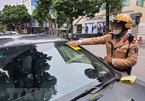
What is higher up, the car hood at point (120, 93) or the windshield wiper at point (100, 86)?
the windshield wiper at point (100, 86)

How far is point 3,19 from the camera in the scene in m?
34.4

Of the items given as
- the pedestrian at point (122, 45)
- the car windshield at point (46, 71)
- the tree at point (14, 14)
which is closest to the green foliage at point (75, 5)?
the pedestrian at point (122, 45)

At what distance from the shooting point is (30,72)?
157cm

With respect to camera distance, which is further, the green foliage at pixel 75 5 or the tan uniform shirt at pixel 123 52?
the green foliage at pixel 75 5

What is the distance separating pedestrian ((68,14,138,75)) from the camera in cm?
204

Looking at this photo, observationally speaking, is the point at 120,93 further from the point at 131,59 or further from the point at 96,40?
the point at 96,40

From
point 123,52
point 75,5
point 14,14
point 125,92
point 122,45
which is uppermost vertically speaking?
point 14,14

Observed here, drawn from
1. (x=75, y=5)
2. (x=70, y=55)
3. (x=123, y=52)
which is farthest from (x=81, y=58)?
(x=75, y=5)

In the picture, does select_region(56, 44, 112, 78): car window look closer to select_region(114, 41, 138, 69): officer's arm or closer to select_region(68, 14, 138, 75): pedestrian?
select_region(68, 14, 138, 75): pedestrian

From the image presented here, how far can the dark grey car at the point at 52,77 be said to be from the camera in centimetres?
130

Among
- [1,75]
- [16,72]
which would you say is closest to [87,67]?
[16,72]

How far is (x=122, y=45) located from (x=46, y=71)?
50.6 inches

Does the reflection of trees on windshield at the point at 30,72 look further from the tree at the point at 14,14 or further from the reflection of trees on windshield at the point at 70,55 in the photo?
the tree at the point at 14,14

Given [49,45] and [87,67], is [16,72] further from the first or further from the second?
[87,67]
